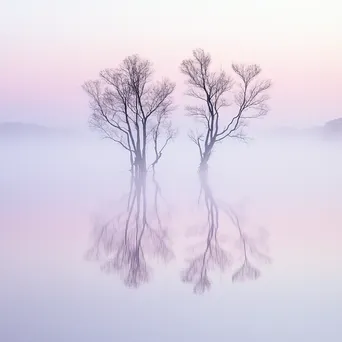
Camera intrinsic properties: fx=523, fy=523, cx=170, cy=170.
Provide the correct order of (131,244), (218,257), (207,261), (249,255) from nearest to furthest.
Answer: (207,261) < (218,257) < (249,255) < (131,244)

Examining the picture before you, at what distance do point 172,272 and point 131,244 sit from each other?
7.13 ft

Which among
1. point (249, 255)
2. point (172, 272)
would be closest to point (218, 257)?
point (249, 255)

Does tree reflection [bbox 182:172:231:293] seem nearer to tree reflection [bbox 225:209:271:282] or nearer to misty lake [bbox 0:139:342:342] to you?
misty lake [bbox 0:139:342:342]

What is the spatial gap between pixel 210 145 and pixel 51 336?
19.7m

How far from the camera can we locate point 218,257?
8.59 metres

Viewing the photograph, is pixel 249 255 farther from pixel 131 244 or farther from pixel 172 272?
pixel 131 244

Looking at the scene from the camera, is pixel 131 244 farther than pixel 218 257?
Yes

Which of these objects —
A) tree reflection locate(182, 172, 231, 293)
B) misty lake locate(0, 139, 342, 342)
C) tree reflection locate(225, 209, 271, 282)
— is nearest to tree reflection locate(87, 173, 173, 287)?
misty lake locate(0, 139, 342, 342)

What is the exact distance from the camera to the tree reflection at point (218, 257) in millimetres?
7312

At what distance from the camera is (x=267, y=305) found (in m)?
6.14

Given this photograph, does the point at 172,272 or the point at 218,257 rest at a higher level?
the point at 218,257

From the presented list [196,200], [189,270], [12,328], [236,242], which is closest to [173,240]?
[236,242]

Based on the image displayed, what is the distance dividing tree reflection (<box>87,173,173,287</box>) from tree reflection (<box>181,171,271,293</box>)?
577 millimetres

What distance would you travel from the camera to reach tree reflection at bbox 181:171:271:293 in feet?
24.0
